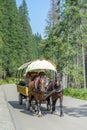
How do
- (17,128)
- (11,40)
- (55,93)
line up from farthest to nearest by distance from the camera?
(11,40), (55,93), (17,128)

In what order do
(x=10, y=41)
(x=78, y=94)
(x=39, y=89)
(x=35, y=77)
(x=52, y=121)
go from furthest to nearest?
(x=10, y=41)
(x=78, y=94)
(x=35, y=77)
(x=39, y=89)
(x=52, y=121)

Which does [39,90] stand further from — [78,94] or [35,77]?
[78,94]

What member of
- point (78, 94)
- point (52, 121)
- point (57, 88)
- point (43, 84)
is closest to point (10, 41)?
point (78, 94)

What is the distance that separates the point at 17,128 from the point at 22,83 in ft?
34.9

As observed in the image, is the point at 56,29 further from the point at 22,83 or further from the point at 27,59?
the point at 27,59

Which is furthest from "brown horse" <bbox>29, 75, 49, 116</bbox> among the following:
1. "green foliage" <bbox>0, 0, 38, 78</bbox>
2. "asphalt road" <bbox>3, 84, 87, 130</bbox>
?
"green foliage" <bbox>0, 0, 38, 78</bbox>

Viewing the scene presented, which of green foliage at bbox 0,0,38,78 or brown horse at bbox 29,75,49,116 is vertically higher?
green foliage at bbox 0,0,38,78

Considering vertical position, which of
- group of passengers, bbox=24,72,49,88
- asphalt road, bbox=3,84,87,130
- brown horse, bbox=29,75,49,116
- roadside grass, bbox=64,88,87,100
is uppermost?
group of passengers, bbox=24,72,49,88

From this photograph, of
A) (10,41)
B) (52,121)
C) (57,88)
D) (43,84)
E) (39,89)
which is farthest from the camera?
(10,41)

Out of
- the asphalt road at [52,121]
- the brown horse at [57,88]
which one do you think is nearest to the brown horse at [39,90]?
the brown horse at [57,88]

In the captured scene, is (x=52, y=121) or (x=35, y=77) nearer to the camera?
(x=52, y=121)

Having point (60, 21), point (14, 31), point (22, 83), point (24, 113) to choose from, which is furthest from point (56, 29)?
point (14, 31)

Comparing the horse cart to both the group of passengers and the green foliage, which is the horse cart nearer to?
the group of passengers

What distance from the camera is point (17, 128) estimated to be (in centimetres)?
1558
